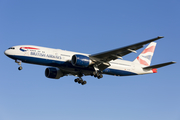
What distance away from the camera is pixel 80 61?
36812mm

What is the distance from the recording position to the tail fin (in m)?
46.6

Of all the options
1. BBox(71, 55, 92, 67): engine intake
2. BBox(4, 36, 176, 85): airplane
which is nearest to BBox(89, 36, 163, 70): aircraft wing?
BBox(4, 36, 176, 85): airplane

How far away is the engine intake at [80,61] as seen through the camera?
36719 mm

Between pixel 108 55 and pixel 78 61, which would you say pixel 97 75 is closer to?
pixel 108 55

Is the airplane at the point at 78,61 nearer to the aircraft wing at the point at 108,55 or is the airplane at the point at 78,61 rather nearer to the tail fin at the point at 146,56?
the aircraft wing at the point at 108,55

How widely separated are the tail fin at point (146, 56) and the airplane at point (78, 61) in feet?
8.93

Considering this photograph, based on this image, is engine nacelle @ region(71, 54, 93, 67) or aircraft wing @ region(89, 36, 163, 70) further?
engine nacelle @ region(71, 54, 93, 67)

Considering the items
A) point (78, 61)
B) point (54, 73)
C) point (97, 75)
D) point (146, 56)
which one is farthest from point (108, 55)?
point (146, 56)

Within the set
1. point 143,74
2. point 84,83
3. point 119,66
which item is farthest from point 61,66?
point 143,74

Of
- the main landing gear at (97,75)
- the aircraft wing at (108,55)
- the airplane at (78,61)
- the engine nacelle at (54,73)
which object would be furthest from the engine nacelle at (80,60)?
the engine nacelle at (54,73)

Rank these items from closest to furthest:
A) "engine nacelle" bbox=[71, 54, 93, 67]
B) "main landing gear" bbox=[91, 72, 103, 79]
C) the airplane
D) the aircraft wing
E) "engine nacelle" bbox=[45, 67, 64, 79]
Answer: the aircraft wing → the airplane → "engine nacelle" bbox=[71, 54, 93, 67] → "main landing gear" bbox=[91, 72, 103, 79] → "engine nacelle" bbox=[45, 67, 64, 79]

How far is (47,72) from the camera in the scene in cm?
4456

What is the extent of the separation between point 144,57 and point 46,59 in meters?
19.6

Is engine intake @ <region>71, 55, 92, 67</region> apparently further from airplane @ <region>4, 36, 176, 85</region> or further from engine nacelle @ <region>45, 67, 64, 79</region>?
engine nacelle @ <region>45, 67, 64, 79</region>
